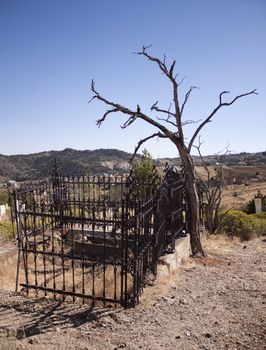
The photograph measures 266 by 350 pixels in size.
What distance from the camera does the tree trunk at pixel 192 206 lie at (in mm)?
7789

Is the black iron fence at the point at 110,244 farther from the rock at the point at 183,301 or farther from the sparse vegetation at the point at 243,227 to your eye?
the sparse vegetation at the point at 243,227

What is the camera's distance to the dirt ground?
13.8 ft

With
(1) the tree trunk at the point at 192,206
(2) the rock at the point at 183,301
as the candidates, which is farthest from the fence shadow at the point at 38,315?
(1) the tree trunk at the point at 192,206

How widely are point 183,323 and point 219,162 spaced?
7240mm

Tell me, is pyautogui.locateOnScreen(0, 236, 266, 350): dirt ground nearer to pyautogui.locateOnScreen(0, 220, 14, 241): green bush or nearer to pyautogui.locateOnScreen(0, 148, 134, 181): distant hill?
pyautogui.locateOnScreen(0, 220, 14, 241): green bush

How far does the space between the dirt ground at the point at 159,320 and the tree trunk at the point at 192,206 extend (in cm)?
154

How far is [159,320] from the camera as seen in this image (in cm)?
477

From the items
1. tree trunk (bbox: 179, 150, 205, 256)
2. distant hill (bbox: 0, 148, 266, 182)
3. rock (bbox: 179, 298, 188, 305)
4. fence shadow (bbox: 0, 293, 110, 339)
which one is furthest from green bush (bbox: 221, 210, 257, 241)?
distant hill (bbox: 0, 148, 266, 182)

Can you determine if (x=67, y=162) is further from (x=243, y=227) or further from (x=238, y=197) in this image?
(x=243, y=227)

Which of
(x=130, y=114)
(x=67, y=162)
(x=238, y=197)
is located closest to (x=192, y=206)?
(x=130, y=114)

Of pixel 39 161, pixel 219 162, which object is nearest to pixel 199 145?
pixel 219 162

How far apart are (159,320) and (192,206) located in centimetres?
361

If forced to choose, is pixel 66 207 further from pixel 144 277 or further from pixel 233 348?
pixel 233 348

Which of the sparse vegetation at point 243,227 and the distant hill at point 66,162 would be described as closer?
the sparse vegetation at point 243,227
